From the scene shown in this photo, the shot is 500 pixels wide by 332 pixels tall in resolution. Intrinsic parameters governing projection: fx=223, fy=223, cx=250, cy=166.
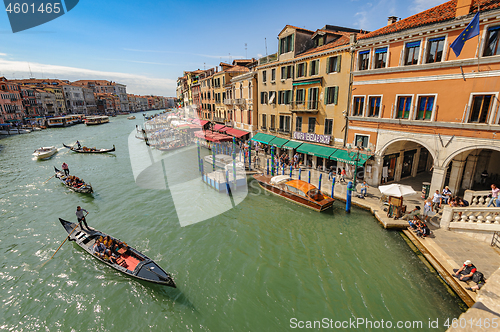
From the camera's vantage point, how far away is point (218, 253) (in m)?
13.4

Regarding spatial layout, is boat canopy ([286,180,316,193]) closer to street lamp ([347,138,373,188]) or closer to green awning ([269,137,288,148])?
street lamp ([347,138,373,188])

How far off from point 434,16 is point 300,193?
15.4 meters

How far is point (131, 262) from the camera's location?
40.1 ft

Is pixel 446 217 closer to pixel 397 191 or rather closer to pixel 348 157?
pixel 397 191

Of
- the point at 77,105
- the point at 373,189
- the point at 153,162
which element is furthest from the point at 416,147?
the point at 77,105

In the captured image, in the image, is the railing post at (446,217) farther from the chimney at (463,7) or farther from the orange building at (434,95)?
the chimney at (463,7)

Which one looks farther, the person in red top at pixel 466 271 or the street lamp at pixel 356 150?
the street lamp at pixel 356 150

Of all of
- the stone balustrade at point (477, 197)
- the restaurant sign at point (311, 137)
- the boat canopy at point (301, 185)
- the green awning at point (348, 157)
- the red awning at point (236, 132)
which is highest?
the restaurant sign at point (311, 137)

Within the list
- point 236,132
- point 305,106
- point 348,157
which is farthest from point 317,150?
point 236,132

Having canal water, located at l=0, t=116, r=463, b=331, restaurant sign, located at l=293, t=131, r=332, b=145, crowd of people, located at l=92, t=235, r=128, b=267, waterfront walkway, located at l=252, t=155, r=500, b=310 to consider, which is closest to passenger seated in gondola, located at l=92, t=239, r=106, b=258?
crowd of people, located at l=92, t=235, r=128, b=267

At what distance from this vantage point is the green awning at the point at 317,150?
22.0m

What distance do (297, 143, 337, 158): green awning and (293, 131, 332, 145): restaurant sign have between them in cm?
58

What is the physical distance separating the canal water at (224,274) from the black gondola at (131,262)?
619mm

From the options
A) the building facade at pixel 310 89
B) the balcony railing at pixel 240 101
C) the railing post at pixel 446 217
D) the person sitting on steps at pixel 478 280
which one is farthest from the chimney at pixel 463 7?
the balcony railing at pixel 240 101
